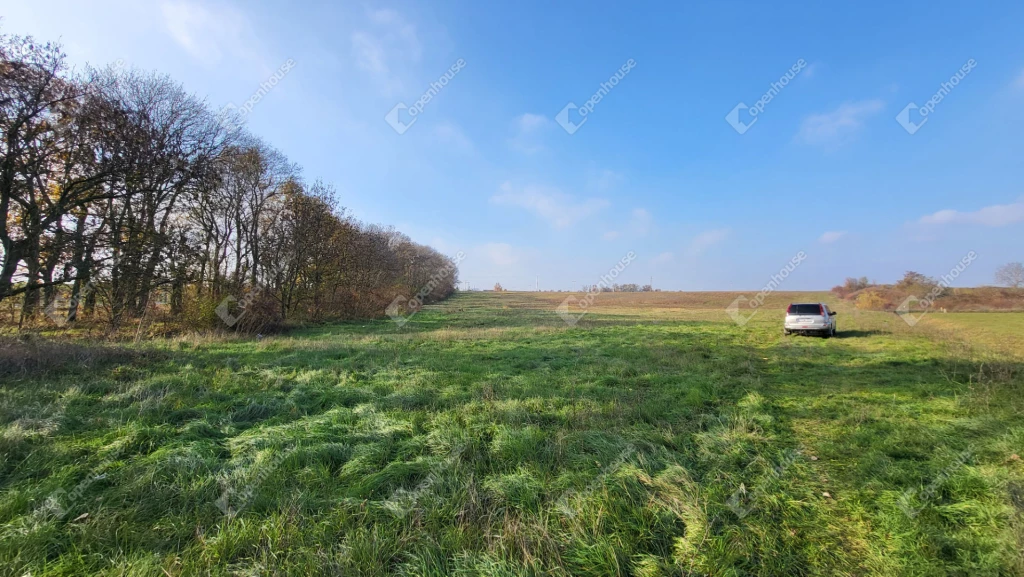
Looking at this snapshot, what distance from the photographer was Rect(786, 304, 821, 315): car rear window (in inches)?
618

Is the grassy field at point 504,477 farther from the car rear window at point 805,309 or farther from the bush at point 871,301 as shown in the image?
the bush at point 871,301

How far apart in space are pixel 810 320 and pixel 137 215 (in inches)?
1163

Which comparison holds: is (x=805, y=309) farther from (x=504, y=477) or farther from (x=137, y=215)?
(x=137, y=215)

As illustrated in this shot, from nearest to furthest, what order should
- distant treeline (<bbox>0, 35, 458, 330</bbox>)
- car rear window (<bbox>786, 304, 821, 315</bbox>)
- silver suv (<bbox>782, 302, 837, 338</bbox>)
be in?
distant treeline (<bbox>0, 35, 458, 330</bbox>) → silver suv (<bbox>782, 302, 837, 338</bbox>) → car rear window (<bbox>786, 304, 821, 315</bbox>)

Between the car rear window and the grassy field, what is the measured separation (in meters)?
9.77

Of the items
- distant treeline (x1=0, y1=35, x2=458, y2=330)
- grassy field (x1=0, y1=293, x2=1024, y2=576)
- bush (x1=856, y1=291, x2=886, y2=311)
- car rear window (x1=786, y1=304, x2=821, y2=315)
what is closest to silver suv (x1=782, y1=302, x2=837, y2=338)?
car rear window (x1=786, y1=304, x2=821, y2=315)

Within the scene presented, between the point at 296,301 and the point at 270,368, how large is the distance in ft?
54.2

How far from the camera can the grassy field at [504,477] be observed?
2350 mm

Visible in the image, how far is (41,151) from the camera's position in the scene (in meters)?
9.75

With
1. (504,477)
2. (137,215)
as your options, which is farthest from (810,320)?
(137,215)

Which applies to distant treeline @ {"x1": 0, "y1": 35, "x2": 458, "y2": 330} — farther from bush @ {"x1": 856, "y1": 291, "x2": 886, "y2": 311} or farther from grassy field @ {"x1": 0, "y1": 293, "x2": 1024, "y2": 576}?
bush @ {"x1": 856, "y1": 291, "x2": 886, "y2": 311}

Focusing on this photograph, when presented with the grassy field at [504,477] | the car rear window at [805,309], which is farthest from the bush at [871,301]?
the grassy field at [504,477]

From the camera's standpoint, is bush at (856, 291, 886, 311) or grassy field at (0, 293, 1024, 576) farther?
→ bush at (856, 291, 886, 311)

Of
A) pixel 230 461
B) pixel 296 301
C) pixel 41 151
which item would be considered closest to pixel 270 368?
pixel 230 461
